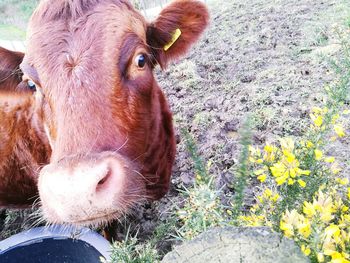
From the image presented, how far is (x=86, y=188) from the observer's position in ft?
6.04

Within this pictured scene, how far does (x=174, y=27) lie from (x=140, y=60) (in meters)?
0.76

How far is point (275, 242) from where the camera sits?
109cm

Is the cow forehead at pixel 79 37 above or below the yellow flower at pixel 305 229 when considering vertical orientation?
above

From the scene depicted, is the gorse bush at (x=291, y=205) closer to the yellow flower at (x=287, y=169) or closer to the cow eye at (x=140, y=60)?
the yellow flower at (x=287, y=169)

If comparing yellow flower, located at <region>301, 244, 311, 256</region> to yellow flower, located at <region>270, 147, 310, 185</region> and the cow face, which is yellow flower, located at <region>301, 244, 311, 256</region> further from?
the cow face

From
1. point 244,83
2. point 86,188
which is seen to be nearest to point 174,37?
point 86,188

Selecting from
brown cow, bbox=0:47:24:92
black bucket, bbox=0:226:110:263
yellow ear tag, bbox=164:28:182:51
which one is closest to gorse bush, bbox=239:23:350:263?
black bucket, bbox=0:226:110:263

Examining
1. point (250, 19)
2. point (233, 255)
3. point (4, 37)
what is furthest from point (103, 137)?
point (4, 37)

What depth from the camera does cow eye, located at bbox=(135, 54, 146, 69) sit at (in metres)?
2.44

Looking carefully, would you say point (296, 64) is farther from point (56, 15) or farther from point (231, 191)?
point (56, 15)

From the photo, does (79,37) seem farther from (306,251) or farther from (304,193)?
(306,251)

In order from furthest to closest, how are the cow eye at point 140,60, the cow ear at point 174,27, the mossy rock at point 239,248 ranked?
the cow ear at point 174,27, the cow eye at point 140,60, the mossy rock at point 239,248

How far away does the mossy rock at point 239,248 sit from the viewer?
1062mm

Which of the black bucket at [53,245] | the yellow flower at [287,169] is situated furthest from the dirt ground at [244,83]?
the yellow flower at [287,169]
